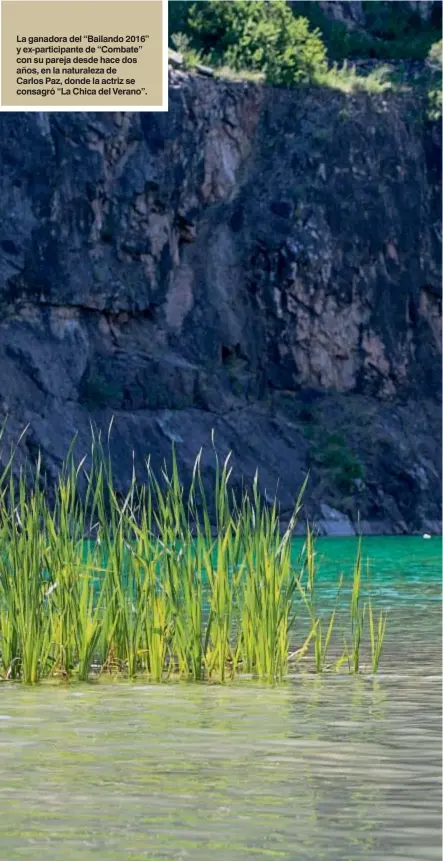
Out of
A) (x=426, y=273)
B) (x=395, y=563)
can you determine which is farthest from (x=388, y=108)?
(x=395, y=563)

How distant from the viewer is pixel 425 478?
2055 inches

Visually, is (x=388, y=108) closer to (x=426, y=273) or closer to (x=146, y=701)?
(x=426, y=273)

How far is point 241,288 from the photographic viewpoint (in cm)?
5344

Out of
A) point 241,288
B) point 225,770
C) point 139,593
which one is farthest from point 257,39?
point 225,770

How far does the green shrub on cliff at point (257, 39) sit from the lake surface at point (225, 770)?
47.0 metres

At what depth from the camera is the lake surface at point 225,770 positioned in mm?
5598

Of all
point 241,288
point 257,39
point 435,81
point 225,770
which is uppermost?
point 257,39

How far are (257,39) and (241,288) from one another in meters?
9.05

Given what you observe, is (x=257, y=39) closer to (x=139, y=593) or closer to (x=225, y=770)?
(x=139, y=593)

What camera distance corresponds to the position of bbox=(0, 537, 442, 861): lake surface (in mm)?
5598

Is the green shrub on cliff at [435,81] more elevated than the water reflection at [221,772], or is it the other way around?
the green shrub on cliff at [435,81]

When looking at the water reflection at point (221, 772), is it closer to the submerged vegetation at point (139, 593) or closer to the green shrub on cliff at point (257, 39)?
the submerged vegetation at point (139, 593)

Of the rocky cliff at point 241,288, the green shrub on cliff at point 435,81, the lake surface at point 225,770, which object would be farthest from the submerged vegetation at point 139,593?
the green shrub on cliff at point 435,81

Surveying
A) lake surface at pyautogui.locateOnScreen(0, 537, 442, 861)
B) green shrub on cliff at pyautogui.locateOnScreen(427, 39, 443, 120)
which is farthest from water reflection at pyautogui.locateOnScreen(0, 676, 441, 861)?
green shrub on cliff at pyautogui.locateOnScreen(427, 39, 443, 120)
